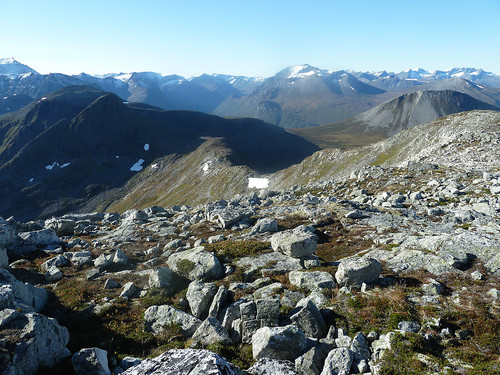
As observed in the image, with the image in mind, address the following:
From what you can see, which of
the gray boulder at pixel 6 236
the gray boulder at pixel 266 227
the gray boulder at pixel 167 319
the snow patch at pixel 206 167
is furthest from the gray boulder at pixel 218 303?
the snow patch at pixel 206 167

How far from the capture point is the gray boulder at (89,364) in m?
9.94

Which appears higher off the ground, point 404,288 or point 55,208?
point 404,288

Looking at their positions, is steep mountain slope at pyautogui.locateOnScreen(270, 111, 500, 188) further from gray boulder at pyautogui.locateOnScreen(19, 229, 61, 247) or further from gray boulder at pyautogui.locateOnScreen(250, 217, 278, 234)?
gray boulder at pyautogui.locateOnScreen(19, 229, 61, 247)

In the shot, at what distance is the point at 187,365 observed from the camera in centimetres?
836

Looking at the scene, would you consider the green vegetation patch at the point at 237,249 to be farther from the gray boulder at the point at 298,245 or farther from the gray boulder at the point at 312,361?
the gray boulder at the point at 312,361

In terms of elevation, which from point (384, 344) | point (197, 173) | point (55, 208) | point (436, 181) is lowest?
point (55, 208)

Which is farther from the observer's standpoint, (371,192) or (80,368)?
(371,192)

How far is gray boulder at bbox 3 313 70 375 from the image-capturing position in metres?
9.42

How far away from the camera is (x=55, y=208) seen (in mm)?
187375

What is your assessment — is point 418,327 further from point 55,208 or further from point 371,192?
point 55,208

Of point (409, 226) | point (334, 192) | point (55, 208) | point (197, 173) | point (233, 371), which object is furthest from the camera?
point (55, 208)

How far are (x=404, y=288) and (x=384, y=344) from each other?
15.4 feet

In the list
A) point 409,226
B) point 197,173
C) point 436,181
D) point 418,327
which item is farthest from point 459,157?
point 197,173

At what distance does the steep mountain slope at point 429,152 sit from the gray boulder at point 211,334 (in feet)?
166
